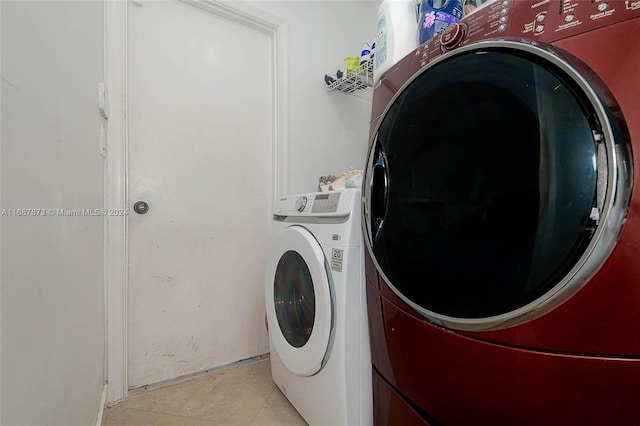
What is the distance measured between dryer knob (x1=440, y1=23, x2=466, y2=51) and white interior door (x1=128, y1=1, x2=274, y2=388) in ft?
3.85

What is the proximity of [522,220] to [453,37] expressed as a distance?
41 centimetres

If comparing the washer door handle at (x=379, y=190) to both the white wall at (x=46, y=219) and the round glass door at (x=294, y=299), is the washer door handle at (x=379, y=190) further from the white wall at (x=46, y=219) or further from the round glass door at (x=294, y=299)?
the white wall at (x=46, y=219)

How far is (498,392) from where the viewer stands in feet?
1.64

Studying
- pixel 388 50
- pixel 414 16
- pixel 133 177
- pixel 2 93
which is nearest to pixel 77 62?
pixel 2 93

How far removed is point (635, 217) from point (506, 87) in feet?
0.88

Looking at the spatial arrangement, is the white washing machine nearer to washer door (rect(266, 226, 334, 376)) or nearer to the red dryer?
washer door (rect(266, 226, 334, 376))

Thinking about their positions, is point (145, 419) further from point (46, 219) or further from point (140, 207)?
point (46, 219)

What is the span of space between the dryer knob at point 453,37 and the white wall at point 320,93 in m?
1.13

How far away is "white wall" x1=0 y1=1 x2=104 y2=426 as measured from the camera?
0.39 metres

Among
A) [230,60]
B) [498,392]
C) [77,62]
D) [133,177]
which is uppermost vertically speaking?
[230,60]

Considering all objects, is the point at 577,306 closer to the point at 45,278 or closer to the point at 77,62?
the point at 45,278

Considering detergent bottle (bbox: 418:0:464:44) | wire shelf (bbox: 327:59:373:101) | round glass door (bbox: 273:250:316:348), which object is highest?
wire shelf (bbox: 327:59:373:101)

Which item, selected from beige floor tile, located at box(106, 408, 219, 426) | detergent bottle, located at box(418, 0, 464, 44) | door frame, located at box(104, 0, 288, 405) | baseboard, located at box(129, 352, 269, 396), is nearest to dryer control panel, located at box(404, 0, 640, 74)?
detergent bottle, located at box(418, 0, 464, 44)

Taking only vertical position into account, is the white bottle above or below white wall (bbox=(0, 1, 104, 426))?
above
